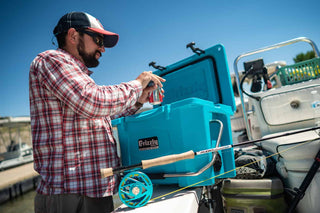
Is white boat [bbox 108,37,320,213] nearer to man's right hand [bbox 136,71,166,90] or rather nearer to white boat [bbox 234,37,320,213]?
white boat [bbox 234,37,320,213]

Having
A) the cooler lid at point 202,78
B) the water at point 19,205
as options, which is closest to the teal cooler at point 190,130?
the cooler lid at point 202,78

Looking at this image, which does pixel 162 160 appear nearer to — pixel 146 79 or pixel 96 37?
pixel 146 79

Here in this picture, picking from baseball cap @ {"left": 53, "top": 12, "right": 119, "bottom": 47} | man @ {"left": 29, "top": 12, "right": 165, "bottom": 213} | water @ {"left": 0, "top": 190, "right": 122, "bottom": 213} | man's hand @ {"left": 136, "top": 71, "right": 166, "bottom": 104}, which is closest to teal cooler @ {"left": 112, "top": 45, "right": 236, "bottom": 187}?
man's hand @ {"left": 136, "top": 71, "right": 166, "bottom": 104}

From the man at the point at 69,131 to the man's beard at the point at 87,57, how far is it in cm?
19

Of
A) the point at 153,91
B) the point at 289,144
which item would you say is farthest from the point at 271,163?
the point at 153,91

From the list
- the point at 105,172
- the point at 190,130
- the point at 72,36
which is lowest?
the point at 105,172

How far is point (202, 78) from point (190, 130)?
0.80m

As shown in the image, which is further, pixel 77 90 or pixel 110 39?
pixel 110 39

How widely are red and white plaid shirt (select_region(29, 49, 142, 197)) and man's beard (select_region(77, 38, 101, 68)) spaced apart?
0.21 meters

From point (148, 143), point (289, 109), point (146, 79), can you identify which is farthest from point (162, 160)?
point (289, 109)

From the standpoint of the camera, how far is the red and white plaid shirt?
39.1 inches

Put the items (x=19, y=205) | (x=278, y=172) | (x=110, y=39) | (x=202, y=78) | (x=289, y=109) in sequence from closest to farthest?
1. (x=110, y=39)
2. (x=278, y=172)
3. (x=202, y=78)
4. (x=289, y=109)
5. (x=19, y=205)

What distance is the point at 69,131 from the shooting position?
43.0 inches

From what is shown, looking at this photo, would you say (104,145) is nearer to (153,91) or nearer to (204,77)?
(153,91)
